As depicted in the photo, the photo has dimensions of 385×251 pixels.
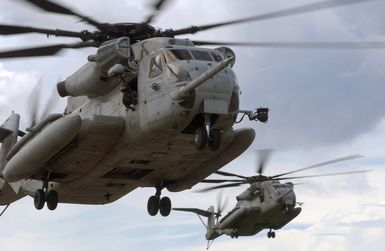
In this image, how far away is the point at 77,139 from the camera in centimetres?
1723

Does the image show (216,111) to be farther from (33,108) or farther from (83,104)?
(33,108)

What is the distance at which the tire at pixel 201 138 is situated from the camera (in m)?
15.1

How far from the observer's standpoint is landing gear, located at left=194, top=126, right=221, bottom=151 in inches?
597

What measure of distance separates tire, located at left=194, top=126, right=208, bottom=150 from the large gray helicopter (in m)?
0.02

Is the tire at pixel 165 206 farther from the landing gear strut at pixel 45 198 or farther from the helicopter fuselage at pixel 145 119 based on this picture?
the landing gear strut at pixel 45 198

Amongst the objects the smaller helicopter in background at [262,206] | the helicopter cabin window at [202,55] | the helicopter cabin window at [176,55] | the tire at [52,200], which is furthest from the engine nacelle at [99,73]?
the smaller helicopter in background at [262,206]

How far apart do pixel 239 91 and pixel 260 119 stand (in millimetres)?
890

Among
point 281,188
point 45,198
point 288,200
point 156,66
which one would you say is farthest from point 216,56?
point 281,188

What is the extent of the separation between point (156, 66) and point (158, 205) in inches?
262

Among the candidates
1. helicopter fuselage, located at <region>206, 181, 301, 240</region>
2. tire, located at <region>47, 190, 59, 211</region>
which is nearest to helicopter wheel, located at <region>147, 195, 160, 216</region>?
tire, located at <region>47, 190, 59, 211</region>

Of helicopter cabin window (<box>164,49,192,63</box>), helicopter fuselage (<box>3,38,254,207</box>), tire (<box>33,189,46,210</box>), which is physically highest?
helicopter cabin window (<box>164,49,192,63</box>)

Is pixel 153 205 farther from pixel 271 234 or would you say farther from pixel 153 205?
pixel 271 234

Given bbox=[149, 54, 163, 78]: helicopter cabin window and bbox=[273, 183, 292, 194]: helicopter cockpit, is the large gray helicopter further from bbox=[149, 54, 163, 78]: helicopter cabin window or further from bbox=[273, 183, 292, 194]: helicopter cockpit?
bbox=[273, 183, 292, 194]: helicopter cockpit

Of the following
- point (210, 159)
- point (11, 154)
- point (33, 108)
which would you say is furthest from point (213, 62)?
point (33, 108)
